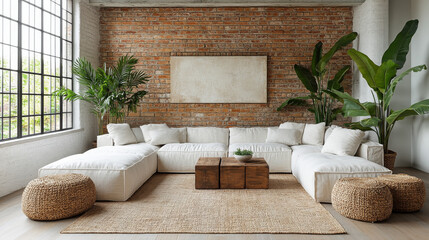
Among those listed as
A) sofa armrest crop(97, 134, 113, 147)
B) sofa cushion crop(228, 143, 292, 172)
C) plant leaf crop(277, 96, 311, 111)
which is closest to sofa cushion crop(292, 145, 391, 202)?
sofa cushion crop(228, 143, 292, 172)

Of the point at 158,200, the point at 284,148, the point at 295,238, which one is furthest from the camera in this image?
the point at 284,148

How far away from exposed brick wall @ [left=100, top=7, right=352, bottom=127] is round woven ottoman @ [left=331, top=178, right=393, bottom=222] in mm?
3587

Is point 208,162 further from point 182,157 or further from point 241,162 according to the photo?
point 182,157

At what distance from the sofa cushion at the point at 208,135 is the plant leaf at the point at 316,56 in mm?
2090

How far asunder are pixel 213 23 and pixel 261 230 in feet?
16.0

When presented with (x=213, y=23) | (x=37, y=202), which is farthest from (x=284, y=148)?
(x=37, y=202)

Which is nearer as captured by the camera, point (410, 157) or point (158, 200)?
point (158, 200)

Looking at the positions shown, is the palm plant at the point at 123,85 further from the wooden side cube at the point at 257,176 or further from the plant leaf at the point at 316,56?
the plant leaf at the point at 316,56

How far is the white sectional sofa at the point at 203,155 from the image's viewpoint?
12.6 ft

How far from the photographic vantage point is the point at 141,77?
21.6ft

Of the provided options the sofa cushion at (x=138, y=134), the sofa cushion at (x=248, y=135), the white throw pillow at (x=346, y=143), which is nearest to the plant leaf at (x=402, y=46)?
the white throw pillow at (x=346, y=143)

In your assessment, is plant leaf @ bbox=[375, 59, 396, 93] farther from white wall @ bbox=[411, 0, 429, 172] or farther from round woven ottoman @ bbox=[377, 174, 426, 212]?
round woven ottoman @ bbox=[377, 174, 426, 212]

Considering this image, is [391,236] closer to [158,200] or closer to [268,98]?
[158,200]

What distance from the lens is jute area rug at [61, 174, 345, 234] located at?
3002mm
